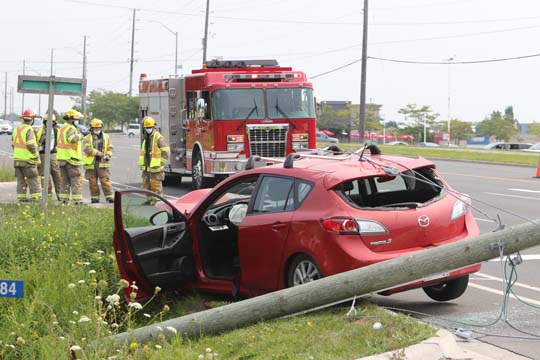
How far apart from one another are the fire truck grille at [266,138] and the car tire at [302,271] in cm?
1192

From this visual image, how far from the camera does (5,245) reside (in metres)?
9.93

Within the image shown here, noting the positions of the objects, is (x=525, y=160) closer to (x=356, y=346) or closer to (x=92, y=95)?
(x=356, y=346)

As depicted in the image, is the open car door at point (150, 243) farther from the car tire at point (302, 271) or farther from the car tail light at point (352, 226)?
the car tail light at point (352, 226)

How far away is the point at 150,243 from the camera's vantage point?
27.6 feet

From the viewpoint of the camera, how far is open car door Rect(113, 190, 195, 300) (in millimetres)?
8219

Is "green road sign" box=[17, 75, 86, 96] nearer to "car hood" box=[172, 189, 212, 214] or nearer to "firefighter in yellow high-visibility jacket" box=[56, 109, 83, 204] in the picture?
"car hood" box=[172, 189, 212, 214]

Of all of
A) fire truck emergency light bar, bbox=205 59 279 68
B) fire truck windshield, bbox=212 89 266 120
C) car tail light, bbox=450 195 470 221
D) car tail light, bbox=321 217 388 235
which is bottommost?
car tail light, bbox=321 217 388 235

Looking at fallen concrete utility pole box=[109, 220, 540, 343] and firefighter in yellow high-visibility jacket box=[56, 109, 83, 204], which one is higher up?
firefighter in yellow high-visibility jacket box=[56, 109, 83, 204]

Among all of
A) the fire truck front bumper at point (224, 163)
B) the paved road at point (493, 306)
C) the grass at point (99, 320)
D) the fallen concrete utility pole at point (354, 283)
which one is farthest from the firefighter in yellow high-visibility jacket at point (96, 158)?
the fallen concrete utility pole at point (354, 283)

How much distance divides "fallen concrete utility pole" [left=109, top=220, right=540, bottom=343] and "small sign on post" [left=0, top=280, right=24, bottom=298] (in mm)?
1026

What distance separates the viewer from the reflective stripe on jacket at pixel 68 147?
16.4m

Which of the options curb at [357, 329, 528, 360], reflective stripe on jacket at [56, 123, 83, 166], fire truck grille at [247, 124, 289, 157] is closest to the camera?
curb at [357, 329, 528, 360]

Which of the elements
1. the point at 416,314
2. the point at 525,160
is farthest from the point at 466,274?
the point at 525,160

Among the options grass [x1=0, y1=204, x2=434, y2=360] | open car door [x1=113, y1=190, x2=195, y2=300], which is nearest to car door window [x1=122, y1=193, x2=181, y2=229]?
open car door [x1=113, y1=190, x2=195, y2=300]
